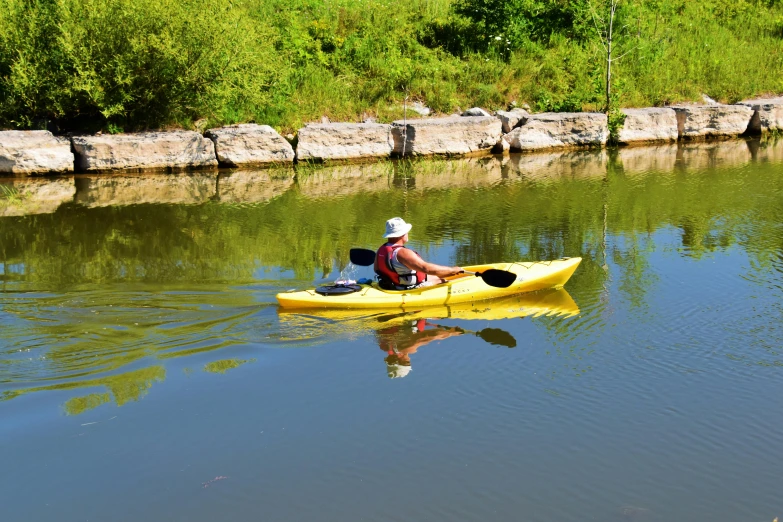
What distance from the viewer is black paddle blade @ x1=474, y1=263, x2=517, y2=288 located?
8.55 m

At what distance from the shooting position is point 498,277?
8.58 m

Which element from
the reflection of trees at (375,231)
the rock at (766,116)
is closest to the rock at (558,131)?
the reflection of trees at (375,231)

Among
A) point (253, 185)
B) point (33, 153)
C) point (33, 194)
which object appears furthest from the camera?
point (33, 153)

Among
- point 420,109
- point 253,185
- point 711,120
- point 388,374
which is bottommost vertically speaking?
point 388,374

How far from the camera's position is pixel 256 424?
6.01 metres

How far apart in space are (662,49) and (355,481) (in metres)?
17.5

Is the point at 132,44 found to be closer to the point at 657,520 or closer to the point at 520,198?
the point at 520,198

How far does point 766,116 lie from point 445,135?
24.7 feet

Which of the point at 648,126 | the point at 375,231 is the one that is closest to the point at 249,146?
the point at 375,231

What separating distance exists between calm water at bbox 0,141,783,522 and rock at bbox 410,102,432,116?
6.10 m

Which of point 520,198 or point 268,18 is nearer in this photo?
point 520,198

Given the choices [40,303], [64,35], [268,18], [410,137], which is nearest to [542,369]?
[40,303]

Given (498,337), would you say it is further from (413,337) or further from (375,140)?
(375,140)

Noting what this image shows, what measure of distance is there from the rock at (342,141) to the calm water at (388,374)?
4.40 m
